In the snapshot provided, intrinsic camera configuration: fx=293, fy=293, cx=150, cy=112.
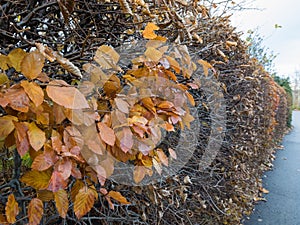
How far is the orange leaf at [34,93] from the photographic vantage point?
0.73 m

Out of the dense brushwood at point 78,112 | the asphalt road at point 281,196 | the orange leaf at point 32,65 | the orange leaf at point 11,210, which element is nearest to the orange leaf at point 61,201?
the dense brushwood at point 78,112

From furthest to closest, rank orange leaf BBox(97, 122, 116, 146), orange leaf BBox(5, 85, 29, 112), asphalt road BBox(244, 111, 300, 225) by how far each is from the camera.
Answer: asphalt road BBox(244, 111, 300, 225), orange leaf BBox(97, 122, 116, 146), orange leaf BBox(5, 85, 29, 112)

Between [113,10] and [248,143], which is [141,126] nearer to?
[113,10]

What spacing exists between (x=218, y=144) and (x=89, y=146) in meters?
2.07

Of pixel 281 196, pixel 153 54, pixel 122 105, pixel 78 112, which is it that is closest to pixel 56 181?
pixel 78 112

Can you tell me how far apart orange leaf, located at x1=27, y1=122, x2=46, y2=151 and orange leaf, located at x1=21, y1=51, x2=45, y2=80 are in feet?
0.43

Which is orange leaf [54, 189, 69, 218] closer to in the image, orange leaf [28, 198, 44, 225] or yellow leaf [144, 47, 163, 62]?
orange leaf [28, 198, 44, 225]

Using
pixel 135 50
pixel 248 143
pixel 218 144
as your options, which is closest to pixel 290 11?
pixel 248 143

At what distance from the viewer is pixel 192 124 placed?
226cm

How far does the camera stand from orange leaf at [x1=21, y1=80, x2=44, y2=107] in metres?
0.73

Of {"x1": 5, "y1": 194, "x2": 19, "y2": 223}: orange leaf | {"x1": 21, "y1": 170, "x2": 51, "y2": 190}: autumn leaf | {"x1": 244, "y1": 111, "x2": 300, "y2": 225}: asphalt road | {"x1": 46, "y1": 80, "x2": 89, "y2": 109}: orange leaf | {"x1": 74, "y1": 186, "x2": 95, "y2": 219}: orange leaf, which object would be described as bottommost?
{"x1": 244, "y1": 111, "x2": 300, "y2": 225}: asphalt road

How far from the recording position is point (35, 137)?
75 centimetres

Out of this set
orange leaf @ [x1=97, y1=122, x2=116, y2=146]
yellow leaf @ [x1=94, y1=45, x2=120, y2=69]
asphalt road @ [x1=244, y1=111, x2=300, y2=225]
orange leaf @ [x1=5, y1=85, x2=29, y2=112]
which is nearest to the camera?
orange leaf @ [x1=5, y1=85, x2=29, y2=112]

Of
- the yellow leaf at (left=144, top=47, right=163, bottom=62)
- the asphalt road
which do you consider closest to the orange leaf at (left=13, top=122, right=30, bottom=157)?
the yellow leaf at (left=144, top=47, right=163, bottom=62)
